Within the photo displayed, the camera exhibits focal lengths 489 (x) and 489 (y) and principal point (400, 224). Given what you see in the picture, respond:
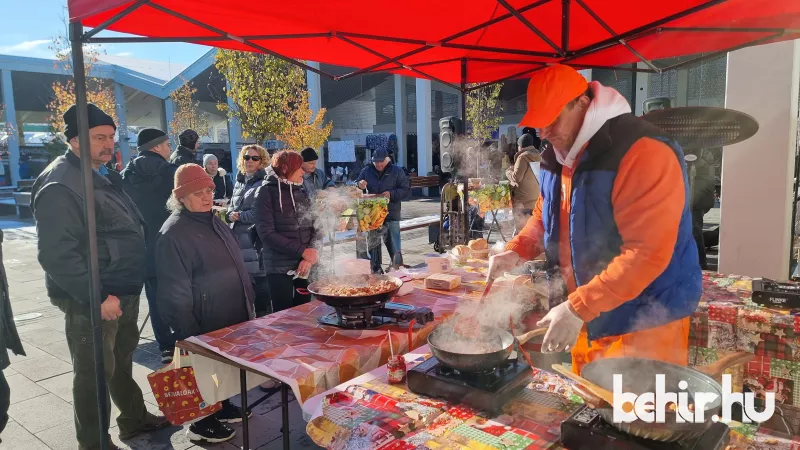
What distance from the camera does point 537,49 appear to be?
15.4ft

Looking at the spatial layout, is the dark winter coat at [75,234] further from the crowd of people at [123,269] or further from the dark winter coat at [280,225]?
the dark winter coat at [280,225]

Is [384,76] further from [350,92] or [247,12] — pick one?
[247,12]

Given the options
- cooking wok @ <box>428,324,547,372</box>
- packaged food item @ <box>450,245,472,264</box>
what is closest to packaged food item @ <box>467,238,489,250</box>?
packaged food item @ <box>450,245,472,264</box>

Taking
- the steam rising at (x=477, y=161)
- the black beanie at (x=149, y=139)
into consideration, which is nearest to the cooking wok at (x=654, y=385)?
the black beanie at (x=149, y=139)

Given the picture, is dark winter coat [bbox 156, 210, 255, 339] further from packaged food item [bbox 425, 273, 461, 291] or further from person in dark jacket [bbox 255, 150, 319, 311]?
packaged food item [bbox 425, 273, 461, 291]

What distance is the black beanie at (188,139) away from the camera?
223 inches

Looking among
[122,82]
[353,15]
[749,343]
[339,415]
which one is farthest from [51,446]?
[122,82]

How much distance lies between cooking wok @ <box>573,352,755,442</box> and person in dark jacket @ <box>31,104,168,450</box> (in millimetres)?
2519

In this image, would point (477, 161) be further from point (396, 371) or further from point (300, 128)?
point (396, 371)

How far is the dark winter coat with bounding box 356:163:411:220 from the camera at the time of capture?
7480mm

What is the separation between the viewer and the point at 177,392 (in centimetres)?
263

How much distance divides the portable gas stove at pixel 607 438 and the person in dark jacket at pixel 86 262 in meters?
2.50

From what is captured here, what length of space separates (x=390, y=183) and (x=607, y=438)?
20.7 ft

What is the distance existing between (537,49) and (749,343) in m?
3.10
